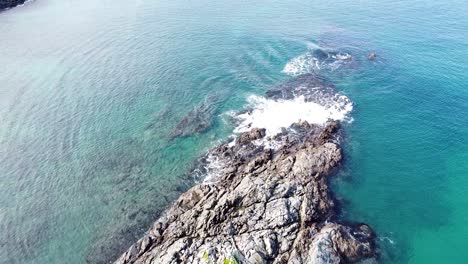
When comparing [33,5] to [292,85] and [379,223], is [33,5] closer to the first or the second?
[292,85]

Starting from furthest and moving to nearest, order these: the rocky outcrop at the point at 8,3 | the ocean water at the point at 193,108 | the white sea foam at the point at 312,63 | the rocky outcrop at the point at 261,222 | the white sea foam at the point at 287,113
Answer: the rocky outcrop at the point at 8,3
the white sea foam at the point at 312,63
the white sea foam at the point at 287,113
the ocean water at the point at 193,108
the rocky outcrop at the point at 261,222

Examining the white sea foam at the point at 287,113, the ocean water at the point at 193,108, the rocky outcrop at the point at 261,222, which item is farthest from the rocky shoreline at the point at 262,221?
the white sea foam at the point at 287,113

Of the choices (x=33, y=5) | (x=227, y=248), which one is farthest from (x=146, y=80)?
(x=33, y=5)

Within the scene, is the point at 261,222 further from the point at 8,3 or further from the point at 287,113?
the point at 8,3

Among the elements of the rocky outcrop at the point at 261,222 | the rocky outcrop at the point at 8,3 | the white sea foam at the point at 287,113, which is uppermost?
the rocky outcrop at the point at 8,3

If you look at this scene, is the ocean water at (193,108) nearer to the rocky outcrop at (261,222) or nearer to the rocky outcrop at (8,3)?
the rocky outcrop at (261,222)

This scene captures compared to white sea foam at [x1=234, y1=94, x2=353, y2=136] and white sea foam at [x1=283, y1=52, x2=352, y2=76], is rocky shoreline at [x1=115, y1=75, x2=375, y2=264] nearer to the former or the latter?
white sea foam at [x1=234, y1=94, x2=353, y2=136]

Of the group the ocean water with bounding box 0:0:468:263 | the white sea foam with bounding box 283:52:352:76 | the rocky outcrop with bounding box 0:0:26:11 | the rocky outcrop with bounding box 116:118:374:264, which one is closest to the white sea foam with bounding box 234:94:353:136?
the ocean water with bounding box 0:0:468:263

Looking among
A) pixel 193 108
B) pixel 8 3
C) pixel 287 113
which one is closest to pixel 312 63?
pixel 287 113
